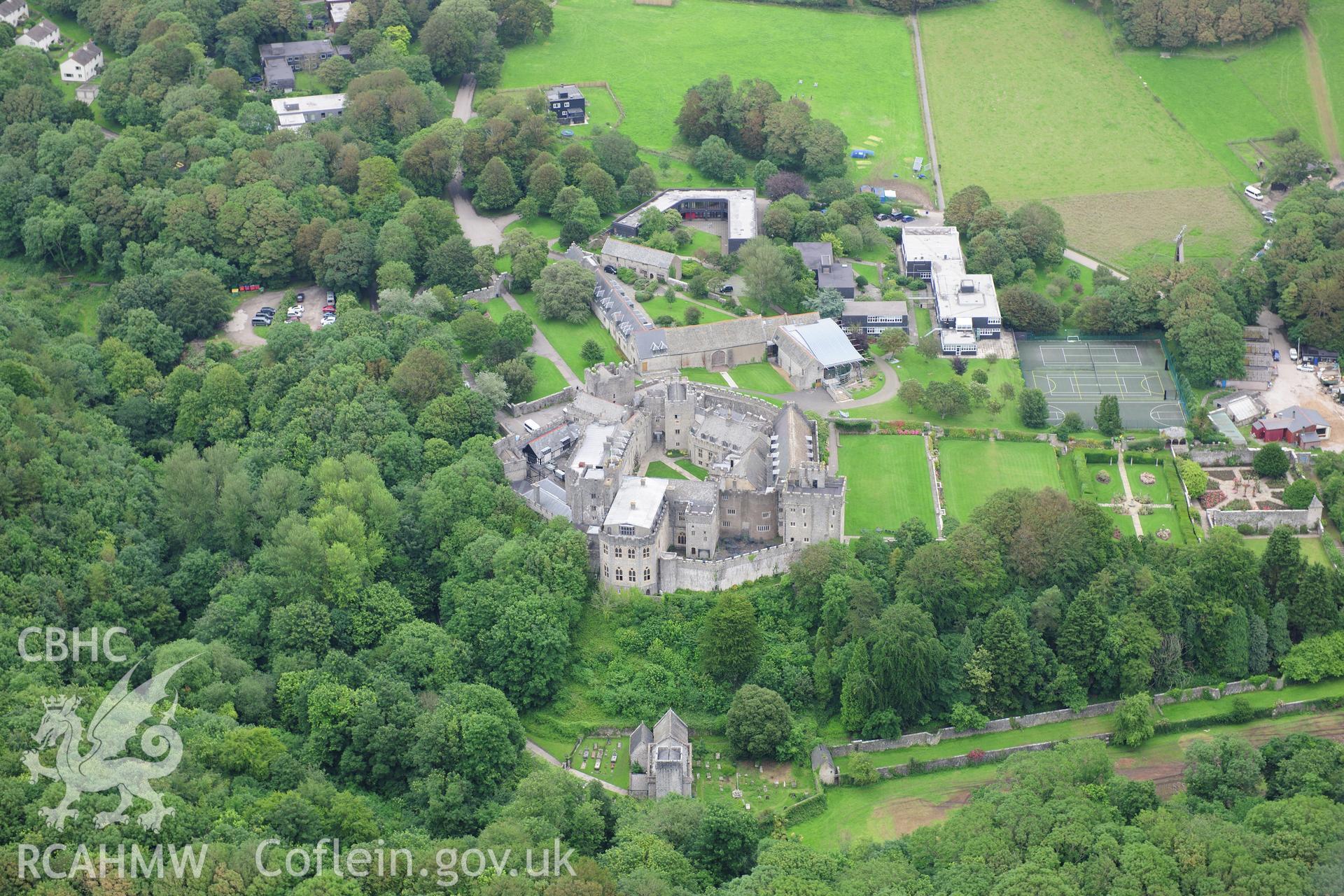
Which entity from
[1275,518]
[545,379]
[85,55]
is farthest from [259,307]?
[1275,518]

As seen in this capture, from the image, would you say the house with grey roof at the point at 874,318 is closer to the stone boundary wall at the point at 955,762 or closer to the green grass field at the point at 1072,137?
the green grass field at the point at 1072,137

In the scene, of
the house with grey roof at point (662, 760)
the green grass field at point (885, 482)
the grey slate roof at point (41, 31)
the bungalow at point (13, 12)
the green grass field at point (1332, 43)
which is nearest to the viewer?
the house with grey roof at point (662, 760)

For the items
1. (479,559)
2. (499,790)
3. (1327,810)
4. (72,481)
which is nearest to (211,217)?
(72,481)

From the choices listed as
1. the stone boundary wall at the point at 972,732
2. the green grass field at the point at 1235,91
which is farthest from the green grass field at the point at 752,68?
the stone boundary wall at the point at 972,732

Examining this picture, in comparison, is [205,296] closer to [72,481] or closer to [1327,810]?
[72,481]

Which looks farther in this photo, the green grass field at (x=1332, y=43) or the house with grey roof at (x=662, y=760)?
the green grass field at (x=1332, y=43)
